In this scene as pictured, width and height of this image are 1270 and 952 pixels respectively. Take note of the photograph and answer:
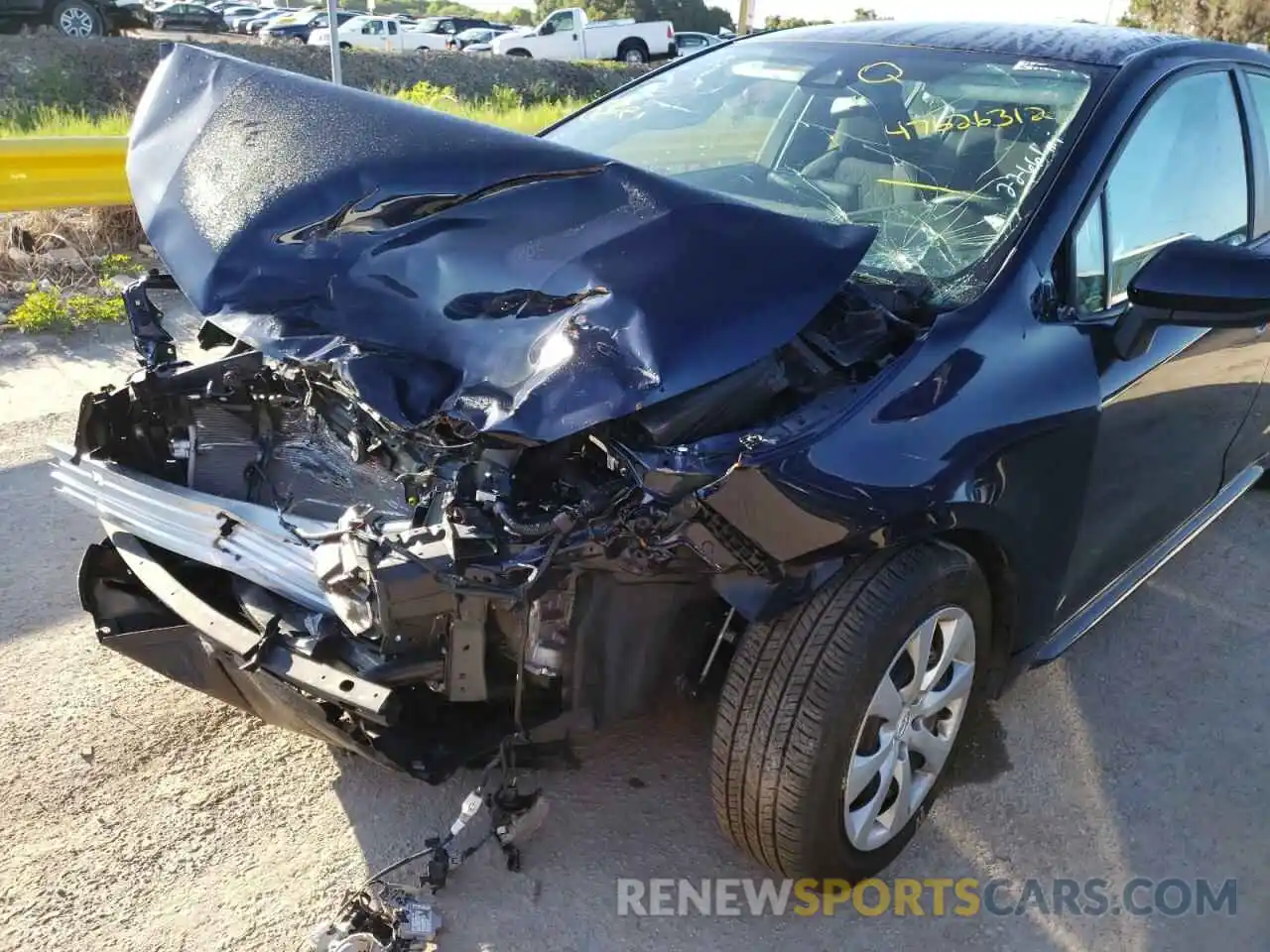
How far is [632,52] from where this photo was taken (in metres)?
31.0

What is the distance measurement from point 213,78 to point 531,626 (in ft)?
6.03

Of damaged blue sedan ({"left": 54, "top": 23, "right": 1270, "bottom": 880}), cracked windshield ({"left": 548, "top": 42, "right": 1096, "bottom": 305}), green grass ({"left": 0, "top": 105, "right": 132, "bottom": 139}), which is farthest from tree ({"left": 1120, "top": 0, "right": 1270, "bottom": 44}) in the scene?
damaged blue sedan ({"left": 54, "top": 23, "right": 1270, "bottom": 880})

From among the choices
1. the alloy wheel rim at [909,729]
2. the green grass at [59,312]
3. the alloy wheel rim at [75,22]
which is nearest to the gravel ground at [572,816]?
the alloy wheel rim at [909,729]

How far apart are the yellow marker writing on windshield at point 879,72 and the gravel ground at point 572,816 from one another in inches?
73.3

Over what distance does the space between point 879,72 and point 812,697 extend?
6.39ft

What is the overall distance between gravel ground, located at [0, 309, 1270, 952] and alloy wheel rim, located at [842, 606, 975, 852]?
22cm

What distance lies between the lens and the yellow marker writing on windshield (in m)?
2.98

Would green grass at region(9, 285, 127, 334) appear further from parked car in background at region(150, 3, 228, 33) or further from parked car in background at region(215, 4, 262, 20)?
parked car in background at region(215, 4, 262, 20)

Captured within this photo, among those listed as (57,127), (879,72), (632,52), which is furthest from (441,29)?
(879,72)

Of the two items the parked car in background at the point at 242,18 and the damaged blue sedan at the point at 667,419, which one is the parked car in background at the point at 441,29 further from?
the damaged blue sedan at the point at 667,419

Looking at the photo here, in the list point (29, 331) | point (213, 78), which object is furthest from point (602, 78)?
point (213, 78)

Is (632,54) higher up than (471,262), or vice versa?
(471,262)

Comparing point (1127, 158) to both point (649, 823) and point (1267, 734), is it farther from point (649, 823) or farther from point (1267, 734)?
point (649, 823)

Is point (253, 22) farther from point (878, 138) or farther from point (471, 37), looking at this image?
point (878, 138)
